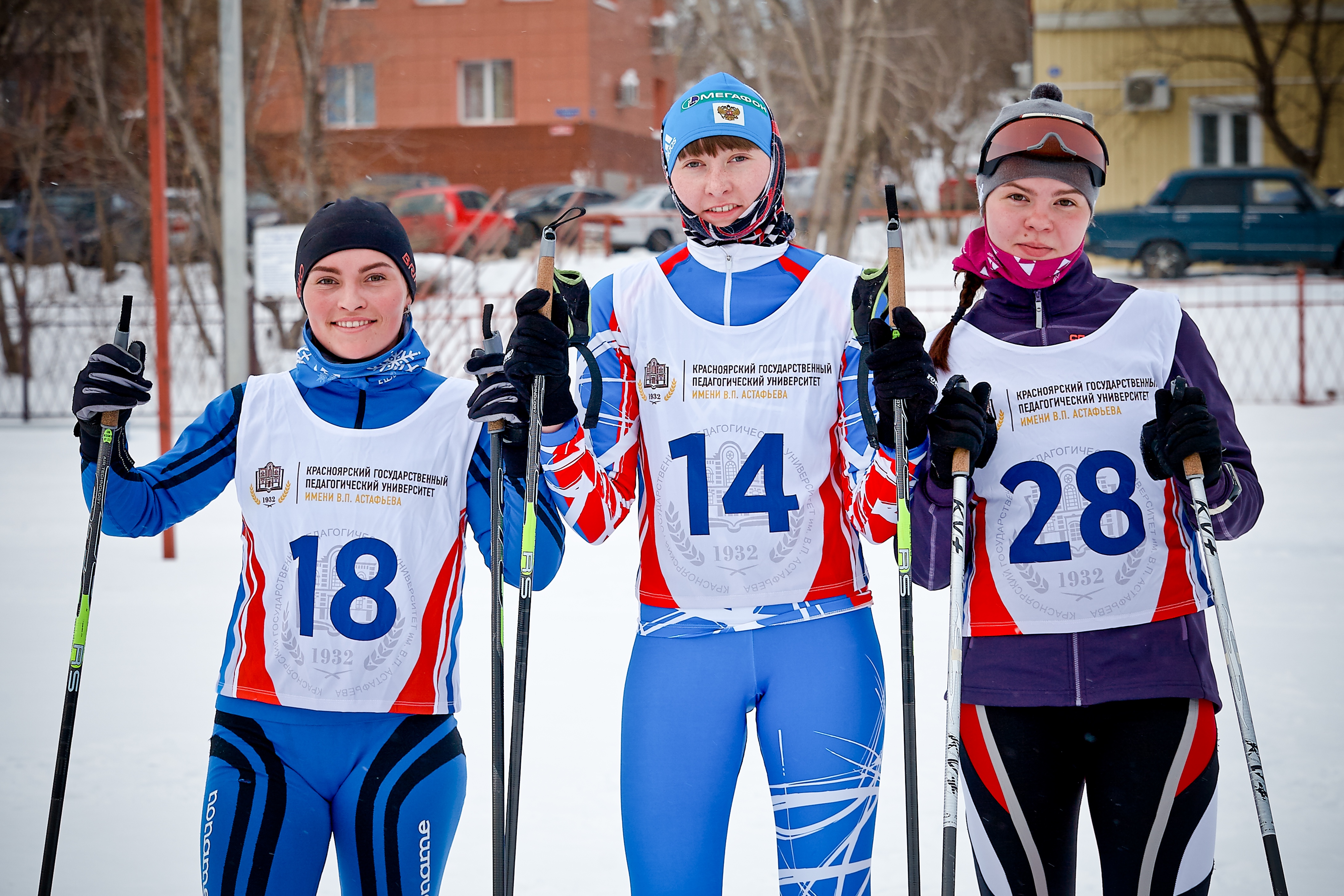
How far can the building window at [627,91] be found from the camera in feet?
89.5

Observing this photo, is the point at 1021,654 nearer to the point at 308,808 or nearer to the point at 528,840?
the point at 308,808

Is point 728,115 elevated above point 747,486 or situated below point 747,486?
above

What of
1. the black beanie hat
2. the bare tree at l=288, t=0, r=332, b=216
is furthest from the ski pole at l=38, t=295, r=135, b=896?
→ the bare tree at l=288, t=0, r=332, b=216

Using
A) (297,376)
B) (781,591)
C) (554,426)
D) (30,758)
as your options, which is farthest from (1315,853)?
(30,758)

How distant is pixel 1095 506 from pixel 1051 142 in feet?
2.32

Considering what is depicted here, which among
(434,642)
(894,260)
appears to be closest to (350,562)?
(434,642)

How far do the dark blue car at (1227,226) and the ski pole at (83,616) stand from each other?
54.9ft

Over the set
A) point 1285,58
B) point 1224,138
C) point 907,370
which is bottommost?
point 907,370

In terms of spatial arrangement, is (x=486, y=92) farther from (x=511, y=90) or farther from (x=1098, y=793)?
(x=1098, y=793)

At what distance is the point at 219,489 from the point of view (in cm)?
244

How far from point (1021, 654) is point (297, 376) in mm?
1506

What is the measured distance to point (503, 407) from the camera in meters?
2.26

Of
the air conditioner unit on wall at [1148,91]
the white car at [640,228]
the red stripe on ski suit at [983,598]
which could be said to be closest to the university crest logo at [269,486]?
the red stripe on ski suit at [983,598]

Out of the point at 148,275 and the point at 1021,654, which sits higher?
the point at 148,275
